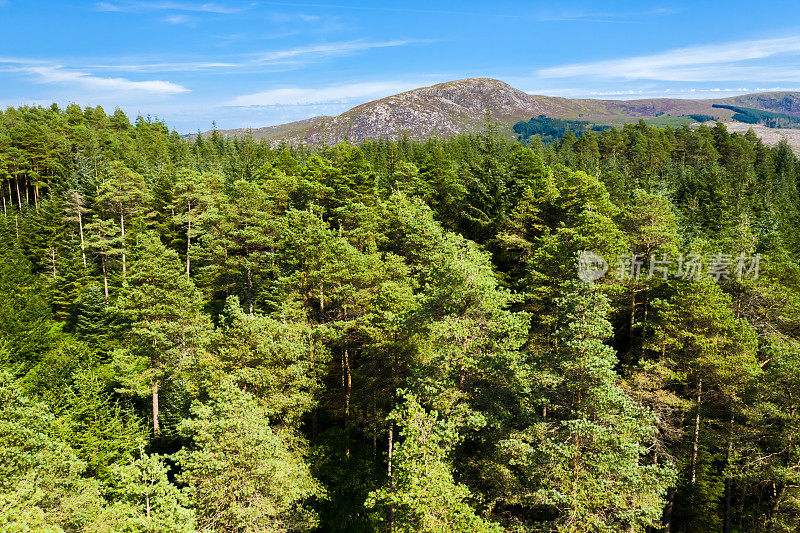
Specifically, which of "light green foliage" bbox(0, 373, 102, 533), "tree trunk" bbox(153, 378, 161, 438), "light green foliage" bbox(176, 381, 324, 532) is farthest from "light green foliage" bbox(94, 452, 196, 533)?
"tree trunk" bbox(153, 378, 161, 438)

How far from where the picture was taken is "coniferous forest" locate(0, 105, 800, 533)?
14273 mm

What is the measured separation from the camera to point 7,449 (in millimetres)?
14555

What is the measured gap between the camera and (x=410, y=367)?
21.6 meters

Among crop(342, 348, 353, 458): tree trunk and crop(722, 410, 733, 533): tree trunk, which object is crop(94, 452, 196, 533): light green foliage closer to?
crop(342, 348, 353, 458): tree trunk

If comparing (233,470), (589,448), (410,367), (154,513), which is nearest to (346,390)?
(410,367)

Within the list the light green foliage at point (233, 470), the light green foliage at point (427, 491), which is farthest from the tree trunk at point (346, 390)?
the light green foliage at point (427, 491)

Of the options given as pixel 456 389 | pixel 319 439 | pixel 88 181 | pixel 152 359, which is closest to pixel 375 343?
pixel 456 389

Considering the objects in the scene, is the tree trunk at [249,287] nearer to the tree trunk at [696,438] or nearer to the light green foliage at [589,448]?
the light green foliage at [589,448]

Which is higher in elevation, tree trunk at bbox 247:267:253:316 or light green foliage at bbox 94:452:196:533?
tree trunk at bbox 247:267:253:316

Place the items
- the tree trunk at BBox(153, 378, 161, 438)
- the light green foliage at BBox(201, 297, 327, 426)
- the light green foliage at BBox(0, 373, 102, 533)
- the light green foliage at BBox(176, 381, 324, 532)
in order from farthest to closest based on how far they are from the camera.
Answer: the tree trunk at BBox(153, 378, 161, 438) → the light green foliage at BBox(201, 297, 327, 426) → the light green foliage at BBox(176, 381, 324, 532) → the light green foliage at BBox(0, 373, 102, 533)

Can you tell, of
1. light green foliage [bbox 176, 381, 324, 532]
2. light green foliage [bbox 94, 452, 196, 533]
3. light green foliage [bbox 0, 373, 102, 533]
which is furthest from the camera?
light green foliage [bbox 176, 381, 324, 532]

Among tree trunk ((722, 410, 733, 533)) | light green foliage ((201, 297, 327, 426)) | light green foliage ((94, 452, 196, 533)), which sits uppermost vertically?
light green foliage ((201, 297, 327, 426))

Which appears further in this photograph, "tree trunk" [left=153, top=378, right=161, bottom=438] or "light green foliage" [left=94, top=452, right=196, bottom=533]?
"tree trunk" [left=153, top=378, right=161, bottom=438]

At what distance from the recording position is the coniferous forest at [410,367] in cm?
1427
